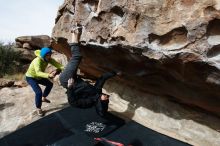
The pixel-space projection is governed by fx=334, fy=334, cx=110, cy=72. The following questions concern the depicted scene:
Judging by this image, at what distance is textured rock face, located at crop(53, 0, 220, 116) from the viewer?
4.19 metres

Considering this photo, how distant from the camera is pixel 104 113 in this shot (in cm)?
584

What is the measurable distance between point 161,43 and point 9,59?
1119 centimetres

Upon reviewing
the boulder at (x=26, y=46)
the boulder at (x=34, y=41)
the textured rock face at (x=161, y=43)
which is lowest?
the boulder at (x=26, y=46)

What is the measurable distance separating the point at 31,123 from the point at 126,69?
2.21 m

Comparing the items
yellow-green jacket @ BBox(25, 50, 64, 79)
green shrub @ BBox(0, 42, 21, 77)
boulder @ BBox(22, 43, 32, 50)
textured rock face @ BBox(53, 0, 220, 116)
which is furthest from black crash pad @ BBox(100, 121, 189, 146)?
boulder @ BBox(22, 43, 32, 50)

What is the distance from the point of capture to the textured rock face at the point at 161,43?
13.8 ft

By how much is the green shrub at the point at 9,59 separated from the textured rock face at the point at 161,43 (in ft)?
28.0

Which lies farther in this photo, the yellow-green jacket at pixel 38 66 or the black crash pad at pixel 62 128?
the yellow-green jacket at pixel 38 66

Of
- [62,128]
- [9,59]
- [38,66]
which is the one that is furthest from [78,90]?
[9,59]

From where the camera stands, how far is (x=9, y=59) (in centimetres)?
1466

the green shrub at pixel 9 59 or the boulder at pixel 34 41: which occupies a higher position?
the boulder at pixel 34 41

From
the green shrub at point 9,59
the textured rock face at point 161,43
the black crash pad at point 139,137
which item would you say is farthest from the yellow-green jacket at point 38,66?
the green shrub at point 9,59

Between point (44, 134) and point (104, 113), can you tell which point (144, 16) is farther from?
point (44, 134)

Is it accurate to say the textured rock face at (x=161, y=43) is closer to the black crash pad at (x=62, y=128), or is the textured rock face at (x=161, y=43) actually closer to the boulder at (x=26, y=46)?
the black crash pad at (x=62, y=128)
